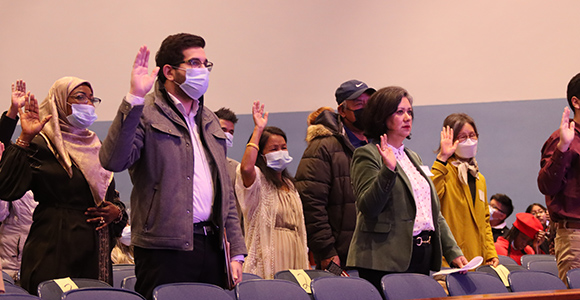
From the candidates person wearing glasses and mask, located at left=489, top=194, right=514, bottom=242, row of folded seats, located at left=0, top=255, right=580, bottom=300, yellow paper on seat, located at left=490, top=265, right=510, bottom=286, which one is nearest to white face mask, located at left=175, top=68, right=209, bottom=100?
row of folded seats, located at left=0, top=255, right=580, bottom=300

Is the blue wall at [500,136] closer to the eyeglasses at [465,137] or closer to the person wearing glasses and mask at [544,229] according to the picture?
the person wearing glasses and mask at [544,229]

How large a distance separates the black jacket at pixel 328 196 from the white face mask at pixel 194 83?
1207mm

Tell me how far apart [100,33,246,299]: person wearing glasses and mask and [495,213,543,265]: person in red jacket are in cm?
404

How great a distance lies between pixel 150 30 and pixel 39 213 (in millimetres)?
3333

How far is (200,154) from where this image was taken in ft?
7.22

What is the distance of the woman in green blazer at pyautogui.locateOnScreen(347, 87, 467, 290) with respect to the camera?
250 cm

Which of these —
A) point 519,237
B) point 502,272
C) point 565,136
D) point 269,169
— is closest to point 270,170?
point 269,169

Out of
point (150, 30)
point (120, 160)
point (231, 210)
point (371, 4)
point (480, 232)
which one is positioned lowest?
point (480, 232)

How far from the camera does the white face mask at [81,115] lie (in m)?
2.73

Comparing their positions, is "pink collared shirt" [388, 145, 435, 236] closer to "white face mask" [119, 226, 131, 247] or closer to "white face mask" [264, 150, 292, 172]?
"white face mask" [264, 150, 292, 172]

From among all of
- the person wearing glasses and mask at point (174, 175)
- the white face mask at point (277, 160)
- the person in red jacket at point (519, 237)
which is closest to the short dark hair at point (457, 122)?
the white face mask at point (277, 160)

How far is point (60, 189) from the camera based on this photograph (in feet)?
8.46

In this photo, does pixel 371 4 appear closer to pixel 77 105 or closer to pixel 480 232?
pixel 480 232

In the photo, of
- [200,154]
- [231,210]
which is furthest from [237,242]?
[200,154]
